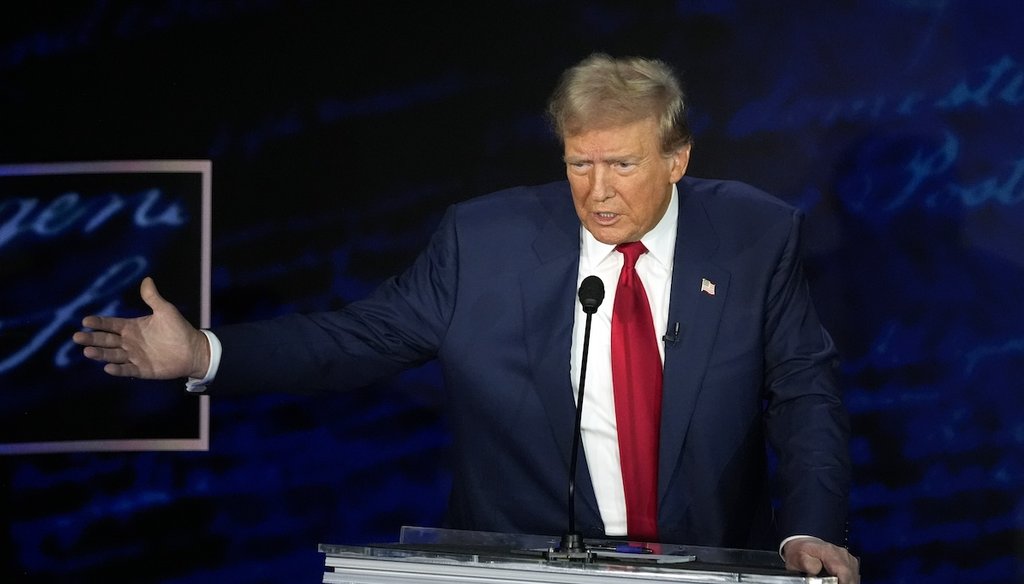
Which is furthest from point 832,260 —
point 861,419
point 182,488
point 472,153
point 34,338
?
point 34,338

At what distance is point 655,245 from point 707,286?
0.48 feet

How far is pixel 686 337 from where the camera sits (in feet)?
8.93

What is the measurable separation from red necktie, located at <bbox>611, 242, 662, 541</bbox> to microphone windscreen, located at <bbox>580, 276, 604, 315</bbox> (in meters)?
0.40

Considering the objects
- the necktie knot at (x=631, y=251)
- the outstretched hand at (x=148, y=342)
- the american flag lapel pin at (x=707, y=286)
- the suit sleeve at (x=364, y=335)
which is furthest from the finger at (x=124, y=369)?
the american flag lapel pin at (x=707, y=286)

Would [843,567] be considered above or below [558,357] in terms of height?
below

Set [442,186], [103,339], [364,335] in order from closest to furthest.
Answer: [103,339]
[364,335]
[442,186]

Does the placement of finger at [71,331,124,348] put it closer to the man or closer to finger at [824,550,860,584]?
the man

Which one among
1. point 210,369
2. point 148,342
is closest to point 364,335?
point 210,369

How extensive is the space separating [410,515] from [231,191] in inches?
41.5

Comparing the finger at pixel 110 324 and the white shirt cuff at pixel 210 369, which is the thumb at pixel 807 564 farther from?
the finger at pixel 110 324

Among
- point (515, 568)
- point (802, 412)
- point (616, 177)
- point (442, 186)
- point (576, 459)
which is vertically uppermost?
point (442, 186)

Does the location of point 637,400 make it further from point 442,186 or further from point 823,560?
point 442,186

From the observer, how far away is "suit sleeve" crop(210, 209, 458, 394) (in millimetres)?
2760

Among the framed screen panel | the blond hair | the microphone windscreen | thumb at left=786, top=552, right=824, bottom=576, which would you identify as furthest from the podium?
the framed screen panel
